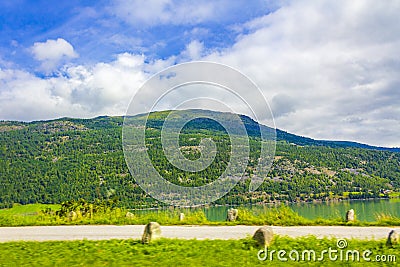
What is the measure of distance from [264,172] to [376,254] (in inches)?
248

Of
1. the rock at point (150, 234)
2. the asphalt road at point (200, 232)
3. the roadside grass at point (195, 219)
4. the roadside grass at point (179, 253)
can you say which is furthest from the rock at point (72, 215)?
the rock at point (150, 234)

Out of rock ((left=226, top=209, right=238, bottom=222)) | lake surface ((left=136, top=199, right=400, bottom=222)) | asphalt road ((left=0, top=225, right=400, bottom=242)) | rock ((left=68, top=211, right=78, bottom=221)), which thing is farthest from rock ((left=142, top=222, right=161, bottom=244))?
rock ((left=68, top=211, right=78, bottom=221))

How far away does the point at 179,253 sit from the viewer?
11.8 metres

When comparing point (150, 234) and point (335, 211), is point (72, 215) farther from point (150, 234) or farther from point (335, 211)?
point (335, 211)

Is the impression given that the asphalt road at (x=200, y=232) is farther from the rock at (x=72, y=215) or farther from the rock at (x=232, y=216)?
the rock at (x=72, y=215)

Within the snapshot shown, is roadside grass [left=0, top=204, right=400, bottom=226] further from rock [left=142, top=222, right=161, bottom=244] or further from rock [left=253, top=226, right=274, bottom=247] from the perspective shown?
rock [left=142, top=222, right=161, bottom=244]

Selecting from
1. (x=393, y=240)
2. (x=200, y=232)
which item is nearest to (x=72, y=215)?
(x=200, y=232)

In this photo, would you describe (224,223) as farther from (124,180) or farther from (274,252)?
(124,180)

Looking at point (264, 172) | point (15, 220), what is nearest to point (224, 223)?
point (264, 172)

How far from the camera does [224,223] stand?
63.6 ft

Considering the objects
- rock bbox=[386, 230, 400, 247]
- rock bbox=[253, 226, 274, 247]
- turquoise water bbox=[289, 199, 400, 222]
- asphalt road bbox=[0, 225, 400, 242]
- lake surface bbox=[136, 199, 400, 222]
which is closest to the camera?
rock bbox=[386, 230, 400, 247]

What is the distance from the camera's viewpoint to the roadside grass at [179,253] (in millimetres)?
10734

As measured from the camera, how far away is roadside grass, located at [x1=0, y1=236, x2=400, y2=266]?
10734 mm

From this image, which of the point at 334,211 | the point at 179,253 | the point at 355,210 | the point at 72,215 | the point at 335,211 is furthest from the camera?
the point at 355,210
